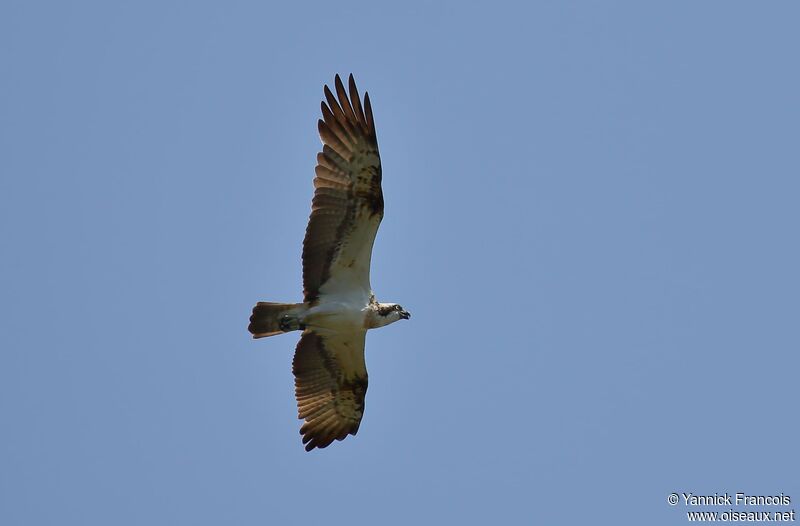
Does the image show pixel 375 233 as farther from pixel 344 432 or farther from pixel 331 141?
pixel 344 432

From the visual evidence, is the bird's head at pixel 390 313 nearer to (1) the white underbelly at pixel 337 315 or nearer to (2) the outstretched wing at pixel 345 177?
(1) the white underbelly at pixel 337 315

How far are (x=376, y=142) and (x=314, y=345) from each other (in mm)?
3099

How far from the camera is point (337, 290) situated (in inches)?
654

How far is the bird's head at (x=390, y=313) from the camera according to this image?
16.7m

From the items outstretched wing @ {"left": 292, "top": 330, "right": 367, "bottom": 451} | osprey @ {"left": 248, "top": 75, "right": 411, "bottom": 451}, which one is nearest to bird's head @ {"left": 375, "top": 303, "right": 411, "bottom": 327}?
osprey @ {"left": 248, "top": 75, "right": 411, "bottom": 451}

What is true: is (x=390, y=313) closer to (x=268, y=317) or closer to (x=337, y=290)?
(x=337, y=290)

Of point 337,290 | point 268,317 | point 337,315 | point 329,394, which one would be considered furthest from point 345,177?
point 329,394

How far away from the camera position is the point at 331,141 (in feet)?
52.6

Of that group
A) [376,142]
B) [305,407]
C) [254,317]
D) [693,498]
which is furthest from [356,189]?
[693,498]

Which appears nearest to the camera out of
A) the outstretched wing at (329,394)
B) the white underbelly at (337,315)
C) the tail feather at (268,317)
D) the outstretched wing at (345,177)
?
the outstretched wing at (345,177)

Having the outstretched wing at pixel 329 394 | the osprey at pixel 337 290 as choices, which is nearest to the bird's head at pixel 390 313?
the osprey at pixel 337 290

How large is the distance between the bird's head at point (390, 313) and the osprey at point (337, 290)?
0.01 meters

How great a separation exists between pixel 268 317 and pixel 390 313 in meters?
1.68

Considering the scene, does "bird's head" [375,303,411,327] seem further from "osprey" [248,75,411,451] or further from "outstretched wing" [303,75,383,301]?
"outstretched wing" [303,75,383,301]
